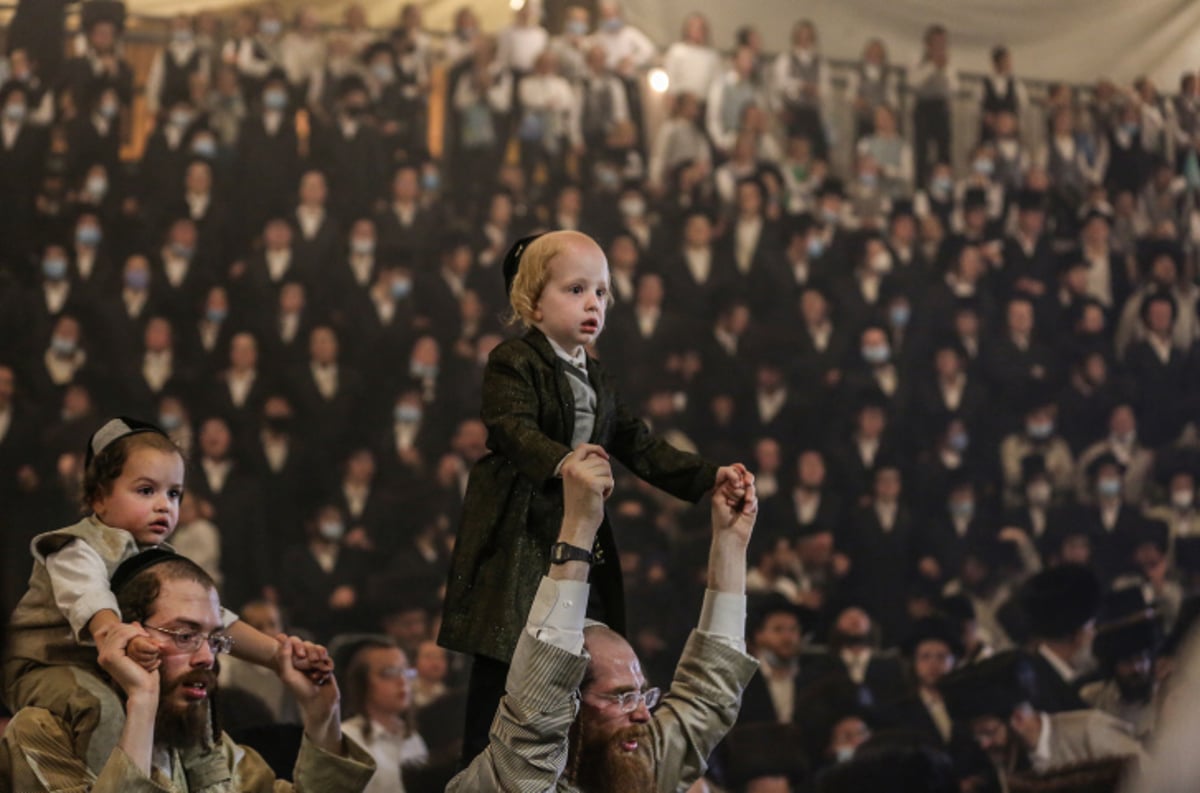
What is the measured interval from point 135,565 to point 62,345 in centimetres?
561

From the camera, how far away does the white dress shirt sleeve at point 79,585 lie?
111 inches

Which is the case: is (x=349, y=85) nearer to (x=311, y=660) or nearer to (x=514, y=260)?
(x=514, y=260)

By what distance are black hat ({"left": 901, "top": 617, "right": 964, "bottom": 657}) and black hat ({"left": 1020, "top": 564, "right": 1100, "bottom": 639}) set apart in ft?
1.56

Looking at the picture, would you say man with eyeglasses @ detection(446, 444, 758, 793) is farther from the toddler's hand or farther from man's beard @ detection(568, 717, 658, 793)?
the toddler's hand

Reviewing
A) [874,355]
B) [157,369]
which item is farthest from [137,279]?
[874,355]

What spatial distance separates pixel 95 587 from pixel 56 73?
6.31 meters

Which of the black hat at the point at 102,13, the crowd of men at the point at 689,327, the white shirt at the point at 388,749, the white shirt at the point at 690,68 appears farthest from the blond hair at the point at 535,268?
the white shirt at the point at 690,68

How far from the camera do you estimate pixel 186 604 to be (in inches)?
109

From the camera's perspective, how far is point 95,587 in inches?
113

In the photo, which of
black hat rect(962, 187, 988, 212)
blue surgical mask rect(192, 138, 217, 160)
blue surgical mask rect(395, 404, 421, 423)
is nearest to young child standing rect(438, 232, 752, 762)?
blue surgical mask rect(395, 404, 421, 423)

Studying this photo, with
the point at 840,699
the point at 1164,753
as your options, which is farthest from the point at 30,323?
the point at 1164,753

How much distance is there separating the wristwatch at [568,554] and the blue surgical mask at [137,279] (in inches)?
245

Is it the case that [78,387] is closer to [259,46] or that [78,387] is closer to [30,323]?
[30,323]

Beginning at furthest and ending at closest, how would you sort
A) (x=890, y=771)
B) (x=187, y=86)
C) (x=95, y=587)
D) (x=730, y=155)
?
(x=730, y=155) → (x=187, y=86) → (x=890, y=771) → (x=95, y=587)
